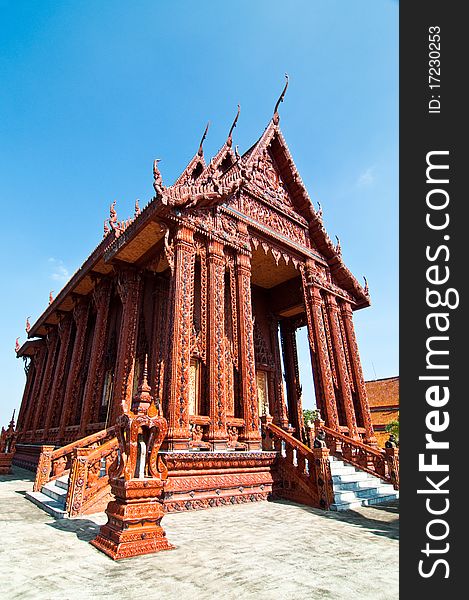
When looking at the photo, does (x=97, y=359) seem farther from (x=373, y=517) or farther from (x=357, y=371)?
(x=357, y=371)

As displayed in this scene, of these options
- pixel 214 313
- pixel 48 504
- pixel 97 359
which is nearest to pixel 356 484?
pixel 214 313

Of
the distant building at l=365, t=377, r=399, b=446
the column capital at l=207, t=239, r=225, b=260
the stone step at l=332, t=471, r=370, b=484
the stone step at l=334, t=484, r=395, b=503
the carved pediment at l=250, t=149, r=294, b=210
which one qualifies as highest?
the carved pediment at l=250, t=149, r=294, b=210

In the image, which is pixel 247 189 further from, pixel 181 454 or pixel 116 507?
pixel 116 507

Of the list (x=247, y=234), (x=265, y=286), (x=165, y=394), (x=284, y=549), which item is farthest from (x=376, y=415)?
(x=284, y=549)

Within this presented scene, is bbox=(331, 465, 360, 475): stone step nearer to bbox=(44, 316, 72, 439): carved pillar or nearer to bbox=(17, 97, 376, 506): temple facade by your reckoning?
bbox=(17, 97, 376, 506): temple facade

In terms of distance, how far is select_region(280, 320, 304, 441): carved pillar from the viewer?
13.1m

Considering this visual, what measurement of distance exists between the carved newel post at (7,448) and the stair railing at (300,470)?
31.0 feet

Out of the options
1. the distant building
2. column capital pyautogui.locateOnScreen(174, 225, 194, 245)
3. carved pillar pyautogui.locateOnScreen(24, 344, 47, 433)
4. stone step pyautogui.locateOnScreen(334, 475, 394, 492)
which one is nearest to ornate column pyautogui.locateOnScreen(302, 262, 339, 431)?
stone step pyautogui.locateOnScreen(334, 475, 394, 492)

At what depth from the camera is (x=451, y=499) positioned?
8.29ft

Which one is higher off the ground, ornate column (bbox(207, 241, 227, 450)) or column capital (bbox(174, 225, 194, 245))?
column capital (bbox(174, 225, 194, 245))

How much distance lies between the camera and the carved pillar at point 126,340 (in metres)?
8.79

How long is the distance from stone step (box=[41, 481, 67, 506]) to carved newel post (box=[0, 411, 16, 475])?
219 inches

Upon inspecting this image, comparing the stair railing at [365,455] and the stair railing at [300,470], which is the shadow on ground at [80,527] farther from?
the stair railing at [365,455]

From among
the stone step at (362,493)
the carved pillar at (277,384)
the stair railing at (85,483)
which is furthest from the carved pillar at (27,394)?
the stone step at (362,493)
